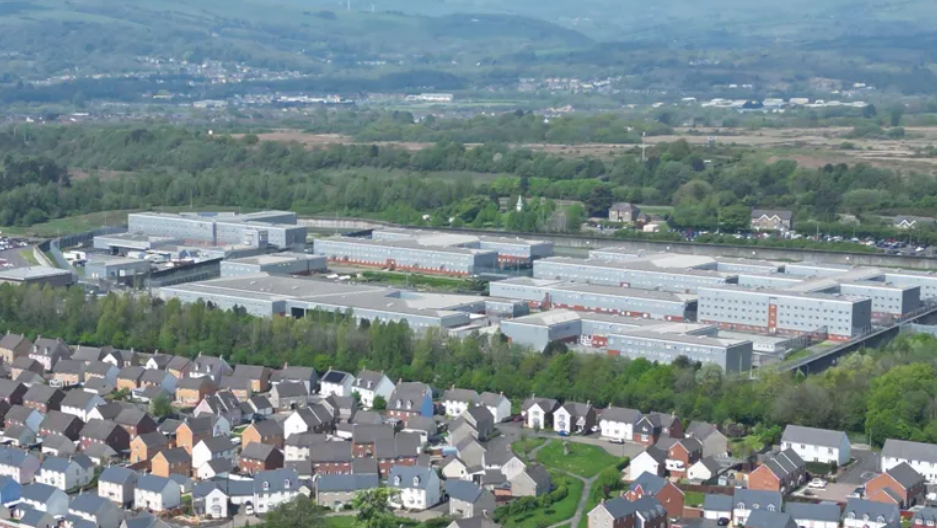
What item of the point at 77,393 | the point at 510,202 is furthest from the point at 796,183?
the point at 77,393

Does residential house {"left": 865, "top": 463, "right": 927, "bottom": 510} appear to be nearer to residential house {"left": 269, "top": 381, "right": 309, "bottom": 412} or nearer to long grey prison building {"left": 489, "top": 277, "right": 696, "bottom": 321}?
residential house {"left": 269, "top": 381, "right": 309, "bottom": 412}

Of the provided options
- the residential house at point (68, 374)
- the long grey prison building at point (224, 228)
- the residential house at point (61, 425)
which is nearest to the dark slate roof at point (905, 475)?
the residential house at point (61, 425)

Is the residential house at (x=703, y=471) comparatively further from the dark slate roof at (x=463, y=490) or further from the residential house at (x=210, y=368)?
the residential house at (x=210, y=368)

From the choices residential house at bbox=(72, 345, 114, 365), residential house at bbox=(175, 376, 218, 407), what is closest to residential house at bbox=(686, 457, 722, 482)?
residential house at bbox=(175, 376, 218, 407)

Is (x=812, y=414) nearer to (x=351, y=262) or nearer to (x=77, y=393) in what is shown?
(x=77, y=393)

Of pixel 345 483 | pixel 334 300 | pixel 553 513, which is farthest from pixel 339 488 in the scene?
pixel 334 300
